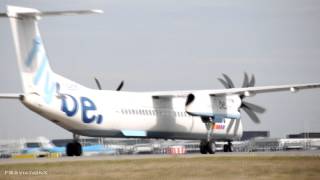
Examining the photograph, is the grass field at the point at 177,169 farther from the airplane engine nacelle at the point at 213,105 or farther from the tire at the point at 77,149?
the airplane engine nacelle at the point at 213,105

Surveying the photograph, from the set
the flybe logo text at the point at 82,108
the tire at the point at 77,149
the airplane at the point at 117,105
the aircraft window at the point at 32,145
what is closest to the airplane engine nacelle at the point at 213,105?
the airplane at the point at 117,105

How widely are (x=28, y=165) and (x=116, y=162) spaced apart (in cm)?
424

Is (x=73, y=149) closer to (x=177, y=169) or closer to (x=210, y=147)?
(x=210, y=147)

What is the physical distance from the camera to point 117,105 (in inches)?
1864

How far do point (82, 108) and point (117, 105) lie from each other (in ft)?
12.5

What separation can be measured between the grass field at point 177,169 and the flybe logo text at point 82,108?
695 centimetres

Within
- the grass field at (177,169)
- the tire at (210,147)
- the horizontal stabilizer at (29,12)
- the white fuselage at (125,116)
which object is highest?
the horizontal stabilizer at (29,12)

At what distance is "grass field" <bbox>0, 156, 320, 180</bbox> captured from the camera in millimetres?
29531

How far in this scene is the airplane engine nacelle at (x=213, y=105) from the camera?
49.5 meters

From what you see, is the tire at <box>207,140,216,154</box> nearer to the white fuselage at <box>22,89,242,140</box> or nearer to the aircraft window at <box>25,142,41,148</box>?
the white fuselage at <box>22,89,242,140</box>

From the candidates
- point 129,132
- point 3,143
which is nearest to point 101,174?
point 129,132

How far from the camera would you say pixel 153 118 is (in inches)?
2015

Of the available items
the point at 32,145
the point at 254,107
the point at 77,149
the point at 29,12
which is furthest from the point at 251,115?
the point at 32,145

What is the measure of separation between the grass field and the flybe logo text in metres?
6.95
